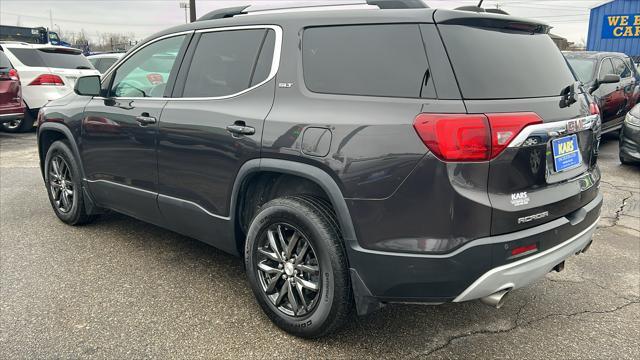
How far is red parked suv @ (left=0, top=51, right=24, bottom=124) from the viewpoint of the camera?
29.1ft

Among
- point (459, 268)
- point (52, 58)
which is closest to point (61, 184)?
point (459, 268)

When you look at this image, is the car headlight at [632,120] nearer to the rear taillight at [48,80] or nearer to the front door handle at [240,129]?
the front door handle at [240,129]

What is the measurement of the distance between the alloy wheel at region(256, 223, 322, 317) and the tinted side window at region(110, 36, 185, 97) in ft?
4.91

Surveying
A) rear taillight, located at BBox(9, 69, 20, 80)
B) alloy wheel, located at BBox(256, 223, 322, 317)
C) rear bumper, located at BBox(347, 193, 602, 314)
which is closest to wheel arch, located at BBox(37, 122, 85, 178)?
alloy wheel, located at BBox(256, 223, 322, 317)

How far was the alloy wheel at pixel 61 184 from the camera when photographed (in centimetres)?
456

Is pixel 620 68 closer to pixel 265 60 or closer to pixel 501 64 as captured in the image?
pixel 501 64

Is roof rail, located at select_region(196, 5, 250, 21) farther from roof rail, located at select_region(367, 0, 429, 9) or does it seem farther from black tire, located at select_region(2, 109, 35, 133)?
black tire, located at select_region(2, 109, 35, 133)

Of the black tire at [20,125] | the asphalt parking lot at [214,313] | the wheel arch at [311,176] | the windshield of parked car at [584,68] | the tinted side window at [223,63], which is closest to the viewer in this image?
the wheel arch at [311,176]

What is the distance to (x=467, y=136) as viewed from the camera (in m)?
2.18

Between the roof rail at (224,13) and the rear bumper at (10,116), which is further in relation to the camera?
the rear bumper at (10,116)

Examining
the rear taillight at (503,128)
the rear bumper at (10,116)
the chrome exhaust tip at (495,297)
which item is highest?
the rear taillight at (503,128)

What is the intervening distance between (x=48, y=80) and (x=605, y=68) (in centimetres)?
1061

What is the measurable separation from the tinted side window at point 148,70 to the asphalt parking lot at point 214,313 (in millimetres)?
1298

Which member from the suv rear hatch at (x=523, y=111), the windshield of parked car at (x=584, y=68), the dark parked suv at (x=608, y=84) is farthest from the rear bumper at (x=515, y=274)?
the windshield of parked car at (x=584, y=68)
